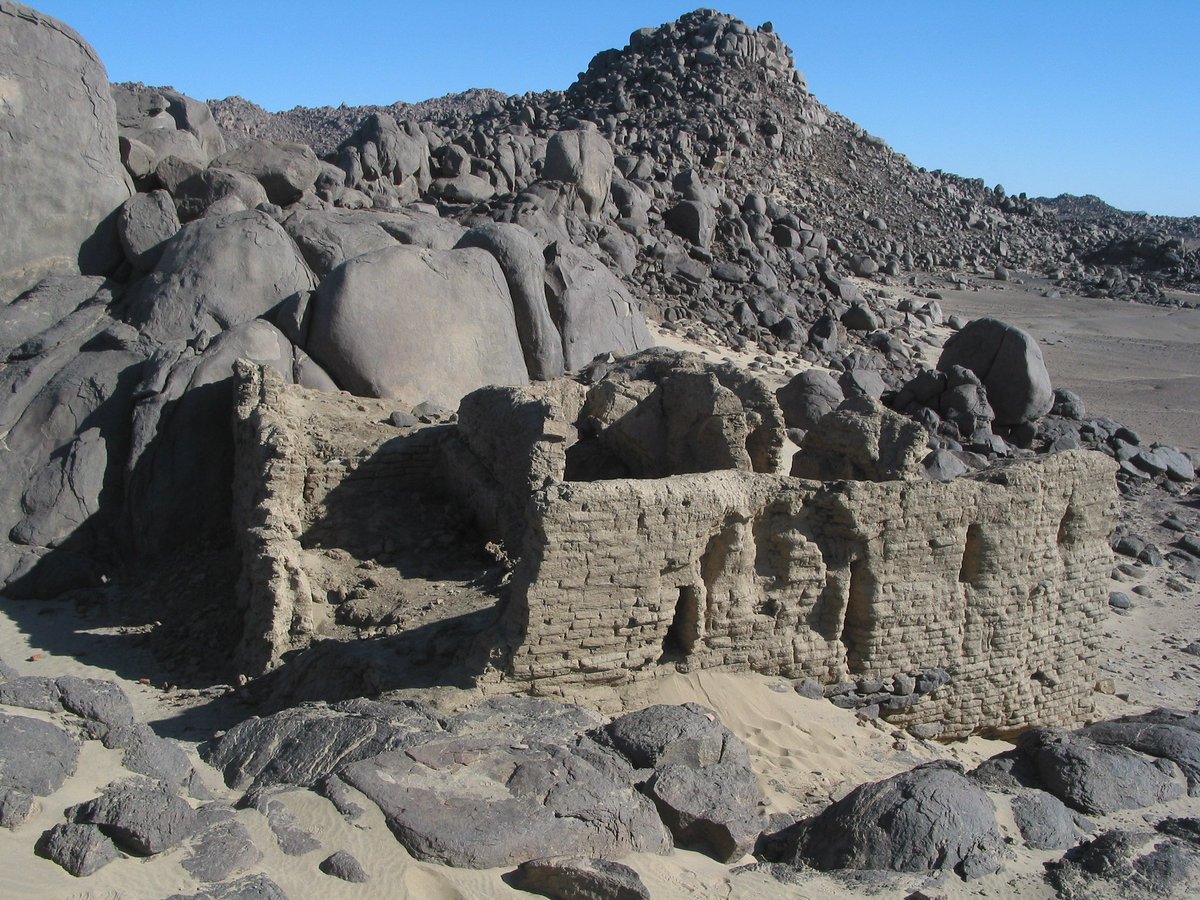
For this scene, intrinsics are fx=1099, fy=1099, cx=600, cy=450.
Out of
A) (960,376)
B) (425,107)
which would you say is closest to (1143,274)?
(960,376)

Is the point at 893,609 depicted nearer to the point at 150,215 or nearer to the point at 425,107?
the point at 150,215

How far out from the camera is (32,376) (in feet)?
36.8

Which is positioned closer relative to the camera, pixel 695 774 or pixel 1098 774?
pixel 695 774

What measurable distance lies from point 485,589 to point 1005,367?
14.3m

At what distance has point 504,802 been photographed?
5676mm

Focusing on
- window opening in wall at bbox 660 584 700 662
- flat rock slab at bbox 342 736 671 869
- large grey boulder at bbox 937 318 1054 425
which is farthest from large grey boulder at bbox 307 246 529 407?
large grey boulder at bbox 937 318 1054 425

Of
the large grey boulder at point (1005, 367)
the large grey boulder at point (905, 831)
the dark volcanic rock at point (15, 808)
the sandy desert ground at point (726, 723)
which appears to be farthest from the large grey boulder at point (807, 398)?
the dark volcanic rock at point (15, 808)

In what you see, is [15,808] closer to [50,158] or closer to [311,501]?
[311,501]

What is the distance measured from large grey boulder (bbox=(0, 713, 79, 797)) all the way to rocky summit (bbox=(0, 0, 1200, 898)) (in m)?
0.02

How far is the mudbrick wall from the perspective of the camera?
6852 mm

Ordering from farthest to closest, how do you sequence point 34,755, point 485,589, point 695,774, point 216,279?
point 216,279
point 485,589
point 695,774
point 34,755

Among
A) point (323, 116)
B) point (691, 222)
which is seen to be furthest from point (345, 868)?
point (323, 116)

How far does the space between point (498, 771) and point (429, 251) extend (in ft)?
28.2

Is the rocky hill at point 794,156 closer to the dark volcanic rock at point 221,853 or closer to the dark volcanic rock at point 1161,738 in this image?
the dark volcanic rock at point 1161,738
